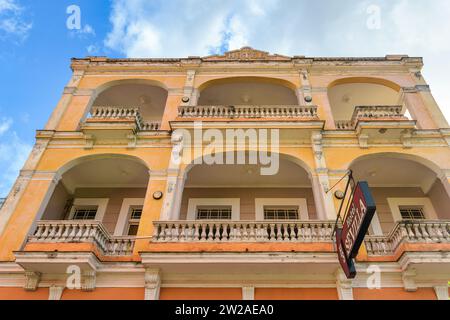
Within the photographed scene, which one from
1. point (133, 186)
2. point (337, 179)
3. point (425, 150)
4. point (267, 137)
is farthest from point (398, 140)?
point (133, 186)

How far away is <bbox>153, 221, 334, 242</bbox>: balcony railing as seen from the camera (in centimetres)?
938

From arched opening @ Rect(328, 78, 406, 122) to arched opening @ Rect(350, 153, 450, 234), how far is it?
3.51 meters

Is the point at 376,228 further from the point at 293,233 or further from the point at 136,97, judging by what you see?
the point at 136,97

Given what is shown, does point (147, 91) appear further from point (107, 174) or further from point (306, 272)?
point (306, 272)

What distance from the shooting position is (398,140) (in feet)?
39.8

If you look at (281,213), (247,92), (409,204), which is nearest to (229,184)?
(281,213)

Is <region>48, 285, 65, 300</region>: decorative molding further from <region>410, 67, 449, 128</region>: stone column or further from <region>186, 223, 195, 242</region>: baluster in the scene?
<region>410, 67, 449, 128</region>: stone column

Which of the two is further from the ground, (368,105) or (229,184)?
(368,105)

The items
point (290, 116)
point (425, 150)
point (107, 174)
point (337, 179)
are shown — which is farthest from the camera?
point (107, 174)

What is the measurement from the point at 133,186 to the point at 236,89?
22.3ft

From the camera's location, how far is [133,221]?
12.8 metres

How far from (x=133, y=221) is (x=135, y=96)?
6828 mm

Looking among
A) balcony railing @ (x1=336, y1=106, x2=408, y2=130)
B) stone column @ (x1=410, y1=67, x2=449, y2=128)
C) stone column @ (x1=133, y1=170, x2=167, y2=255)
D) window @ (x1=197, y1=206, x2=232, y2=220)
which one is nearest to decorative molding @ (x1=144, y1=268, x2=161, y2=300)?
stone column @ (x1=133, y1=170, x2=167, y2=255)

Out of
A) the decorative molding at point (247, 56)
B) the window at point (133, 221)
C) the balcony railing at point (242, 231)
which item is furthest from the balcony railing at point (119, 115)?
the decorative molding at point (247, 56)
